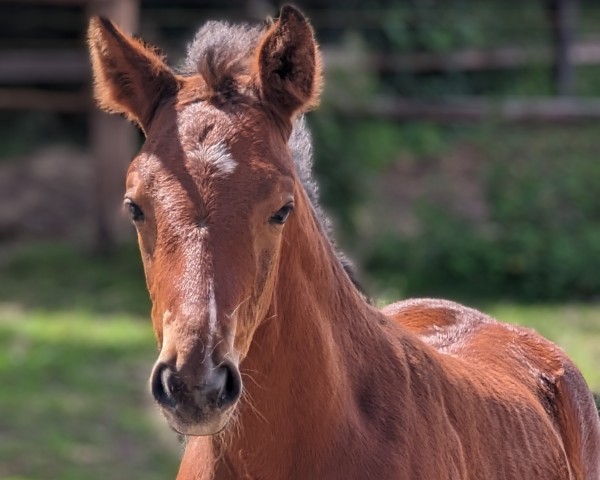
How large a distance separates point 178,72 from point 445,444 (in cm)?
130

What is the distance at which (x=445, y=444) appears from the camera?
3.25 m

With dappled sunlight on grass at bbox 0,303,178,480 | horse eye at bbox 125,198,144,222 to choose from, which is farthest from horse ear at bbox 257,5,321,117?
dappled sunlight on grass at bbox 0,303,178,480

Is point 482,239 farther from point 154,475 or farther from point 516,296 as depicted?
point 154,475

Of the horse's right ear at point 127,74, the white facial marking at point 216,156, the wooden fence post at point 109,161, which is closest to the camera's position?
the white facial marking at point 216,156

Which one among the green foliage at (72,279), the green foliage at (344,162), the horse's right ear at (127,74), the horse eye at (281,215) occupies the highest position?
the horse's right ear at (127,74)

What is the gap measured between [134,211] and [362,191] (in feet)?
24.1

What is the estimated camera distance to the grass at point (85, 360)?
23.4 feet

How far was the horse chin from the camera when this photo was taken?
102 inches

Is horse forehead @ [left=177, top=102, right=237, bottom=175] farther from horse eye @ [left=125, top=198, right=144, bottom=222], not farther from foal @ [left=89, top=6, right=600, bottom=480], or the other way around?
horse eye @ [left=125, top=198, right=144, bottom=222]

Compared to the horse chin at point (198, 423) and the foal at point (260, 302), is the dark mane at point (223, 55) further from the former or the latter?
the horse chin at point (198, 423)

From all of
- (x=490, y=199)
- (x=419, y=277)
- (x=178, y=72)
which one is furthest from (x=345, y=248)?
(x=178, y=72)

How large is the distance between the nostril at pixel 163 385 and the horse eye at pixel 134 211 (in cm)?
47

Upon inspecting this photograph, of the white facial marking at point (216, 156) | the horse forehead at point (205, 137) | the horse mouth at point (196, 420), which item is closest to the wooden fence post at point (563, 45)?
the horse forehead at point (205, 137)

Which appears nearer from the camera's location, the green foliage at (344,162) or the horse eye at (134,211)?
the horse eye at (134,211)
